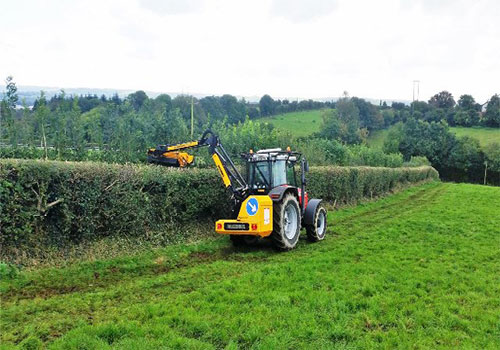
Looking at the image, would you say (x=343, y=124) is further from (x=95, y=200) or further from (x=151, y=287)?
(x=151, y=287)

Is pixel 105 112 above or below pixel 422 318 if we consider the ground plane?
above

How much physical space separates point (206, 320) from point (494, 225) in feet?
45.1

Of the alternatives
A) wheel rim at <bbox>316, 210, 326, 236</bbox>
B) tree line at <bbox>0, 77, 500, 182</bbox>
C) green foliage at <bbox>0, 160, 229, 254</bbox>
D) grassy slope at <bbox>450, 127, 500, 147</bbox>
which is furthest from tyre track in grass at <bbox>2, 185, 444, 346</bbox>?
grassy slope at <bbox>450, 127, 500, 147</bbox>

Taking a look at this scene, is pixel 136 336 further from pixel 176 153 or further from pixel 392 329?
pixel 176 153

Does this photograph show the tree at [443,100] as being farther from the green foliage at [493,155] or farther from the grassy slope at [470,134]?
the green foliage at [493,155]

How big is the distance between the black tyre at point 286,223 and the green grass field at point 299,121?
58838 mm

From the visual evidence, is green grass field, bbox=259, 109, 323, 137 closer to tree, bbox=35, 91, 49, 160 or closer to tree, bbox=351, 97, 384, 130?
tree, bbox=351, 97, 384, 130

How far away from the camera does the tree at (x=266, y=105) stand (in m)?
81.9

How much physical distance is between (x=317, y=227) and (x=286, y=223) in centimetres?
171

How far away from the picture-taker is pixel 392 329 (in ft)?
18.9

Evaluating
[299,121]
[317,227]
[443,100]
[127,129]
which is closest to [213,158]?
[317,227]

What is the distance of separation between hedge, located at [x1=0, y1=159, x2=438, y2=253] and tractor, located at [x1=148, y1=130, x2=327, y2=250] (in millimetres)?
921

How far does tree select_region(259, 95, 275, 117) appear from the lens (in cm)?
8193

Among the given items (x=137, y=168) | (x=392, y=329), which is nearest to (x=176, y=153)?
(x=137, y=168)
